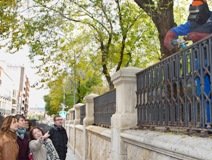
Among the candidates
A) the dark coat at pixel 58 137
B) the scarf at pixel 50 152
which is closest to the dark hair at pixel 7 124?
the scarf at pixel 50 152

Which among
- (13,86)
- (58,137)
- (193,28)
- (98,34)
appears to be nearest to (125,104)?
(193,28)

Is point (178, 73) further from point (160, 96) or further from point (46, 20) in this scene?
point (46, 20)

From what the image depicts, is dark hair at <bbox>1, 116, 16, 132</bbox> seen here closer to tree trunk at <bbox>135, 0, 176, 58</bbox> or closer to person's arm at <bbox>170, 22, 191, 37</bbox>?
person's arm at <bbox>170, 22, 191, 37</bbox>

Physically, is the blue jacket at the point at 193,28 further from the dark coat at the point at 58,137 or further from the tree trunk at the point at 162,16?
the dark coat at the point at 58,137

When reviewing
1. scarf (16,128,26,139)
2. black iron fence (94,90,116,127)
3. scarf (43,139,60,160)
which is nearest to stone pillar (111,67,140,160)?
scarf (43,139,60,160)

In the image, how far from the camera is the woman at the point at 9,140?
474 cm

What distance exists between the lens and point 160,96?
5.02m

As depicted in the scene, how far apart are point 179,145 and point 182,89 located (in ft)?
2.60

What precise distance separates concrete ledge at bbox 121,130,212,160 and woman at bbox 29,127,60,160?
1608mm

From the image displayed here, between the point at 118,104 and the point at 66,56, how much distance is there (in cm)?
1578

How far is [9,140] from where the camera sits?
487 cm

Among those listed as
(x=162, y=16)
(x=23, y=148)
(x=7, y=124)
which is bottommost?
(x=23, y=148)

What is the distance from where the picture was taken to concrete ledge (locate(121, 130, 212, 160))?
3.16 m

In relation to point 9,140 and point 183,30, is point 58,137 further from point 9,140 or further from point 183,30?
point 183,30
